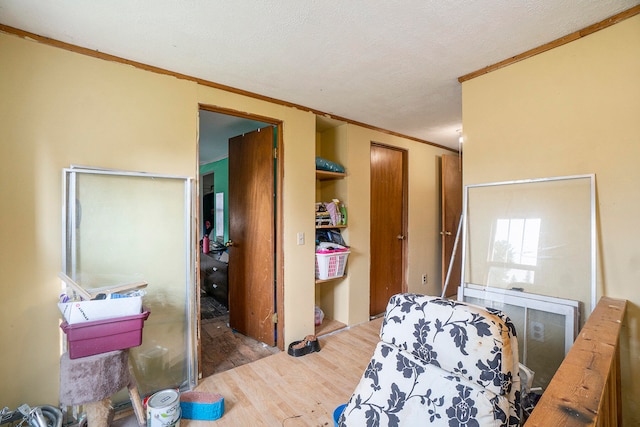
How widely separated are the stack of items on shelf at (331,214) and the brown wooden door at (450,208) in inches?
60.1

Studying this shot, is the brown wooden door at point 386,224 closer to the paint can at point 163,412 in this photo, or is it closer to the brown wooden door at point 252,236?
the brown wooden door at point 252,236

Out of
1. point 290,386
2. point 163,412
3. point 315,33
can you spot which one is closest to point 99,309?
point 163,412

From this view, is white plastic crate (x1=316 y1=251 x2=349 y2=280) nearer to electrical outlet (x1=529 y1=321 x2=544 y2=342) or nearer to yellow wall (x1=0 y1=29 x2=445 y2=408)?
yellow wall (x1=0 y1=29 x2=445 y2=408)

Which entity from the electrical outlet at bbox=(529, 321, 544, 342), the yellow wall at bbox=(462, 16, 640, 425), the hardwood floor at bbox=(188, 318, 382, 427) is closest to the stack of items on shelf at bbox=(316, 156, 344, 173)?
the yellow wall at bbox=(462, 16, 640, 425)

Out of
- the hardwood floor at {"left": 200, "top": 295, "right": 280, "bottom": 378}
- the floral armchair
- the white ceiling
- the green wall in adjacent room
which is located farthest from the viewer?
the green wall in adjacent room

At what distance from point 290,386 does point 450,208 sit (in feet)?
9.99

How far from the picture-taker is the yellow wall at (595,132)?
152cm

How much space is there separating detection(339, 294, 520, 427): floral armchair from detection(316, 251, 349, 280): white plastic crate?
171 centimetres

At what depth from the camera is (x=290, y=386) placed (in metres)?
2.21

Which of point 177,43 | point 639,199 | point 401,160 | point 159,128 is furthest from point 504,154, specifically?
point 159,128

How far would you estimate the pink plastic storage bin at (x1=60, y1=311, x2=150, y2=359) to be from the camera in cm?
149

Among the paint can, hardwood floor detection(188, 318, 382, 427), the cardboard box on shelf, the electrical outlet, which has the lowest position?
hardwood floor detection(188, 318, 382, 427)

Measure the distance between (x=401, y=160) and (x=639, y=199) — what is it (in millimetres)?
2590

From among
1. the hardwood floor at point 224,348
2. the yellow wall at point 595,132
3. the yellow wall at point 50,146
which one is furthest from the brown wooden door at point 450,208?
the yellow wall at point 50,146
